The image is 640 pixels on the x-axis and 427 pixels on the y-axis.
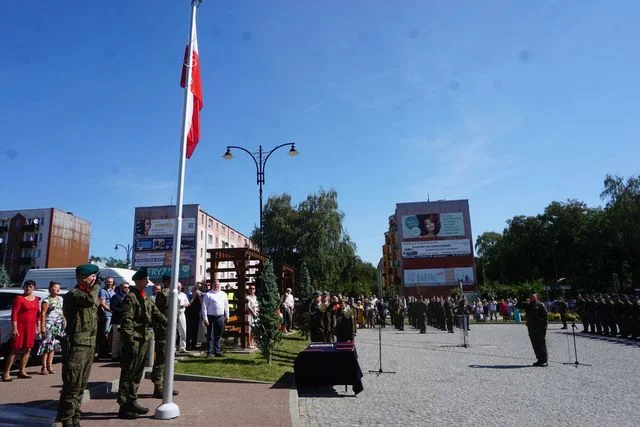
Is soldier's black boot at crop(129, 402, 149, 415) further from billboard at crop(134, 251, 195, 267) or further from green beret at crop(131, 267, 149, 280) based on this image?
billboard at crop(134, 251, 195, 267)

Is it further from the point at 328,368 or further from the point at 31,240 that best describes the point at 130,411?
the point at 31,240

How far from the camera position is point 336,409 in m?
6.98

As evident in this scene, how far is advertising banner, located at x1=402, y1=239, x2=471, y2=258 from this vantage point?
60.9 m

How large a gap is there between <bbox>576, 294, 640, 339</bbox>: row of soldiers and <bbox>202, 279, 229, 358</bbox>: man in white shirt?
55.2ft

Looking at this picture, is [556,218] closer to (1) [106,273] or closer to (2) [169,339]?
(1) [106,273]

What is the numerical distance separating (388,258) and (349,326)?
8274 centimetres

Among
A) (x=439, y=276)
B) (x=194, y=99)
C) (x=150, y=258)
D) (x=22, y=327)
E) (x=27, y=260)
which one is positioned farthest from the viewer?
(x=27, y=260)

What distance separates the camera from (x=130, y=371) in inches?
238

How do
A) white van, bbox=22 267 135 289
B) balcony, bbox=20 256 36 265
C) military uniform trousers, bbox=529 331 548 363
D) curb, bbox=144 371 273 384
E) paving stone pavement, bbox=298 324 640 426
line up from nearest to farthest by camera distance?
paving stone pavement, bbox=298 324 640 426 < curb, bbox=144 371 273 384 < military uniform trousers, bbox=529 331 548 363 < white van, bbox=22 267 135 289 < balcony, bbox=20 256 36 265

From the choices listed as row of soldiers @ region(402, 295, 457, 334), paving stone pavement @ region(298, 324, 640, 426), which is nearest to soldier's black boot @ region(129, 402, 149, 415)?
paving stone pavement @ region(298, 324, 640, 426)

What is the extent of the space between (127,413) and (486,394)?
5.82 metres

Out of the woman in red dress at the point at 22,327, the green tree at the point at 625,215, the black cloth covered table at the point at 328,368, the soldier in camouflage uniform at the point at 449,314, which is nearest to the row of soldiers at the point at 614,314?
the soldier in camouflage uniform at the point at 449,314

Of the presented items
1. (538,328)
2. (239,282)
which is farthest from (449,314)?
(239,282)

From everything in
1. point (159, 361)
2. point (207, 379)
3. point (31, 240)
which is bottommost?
point (207, 379)
